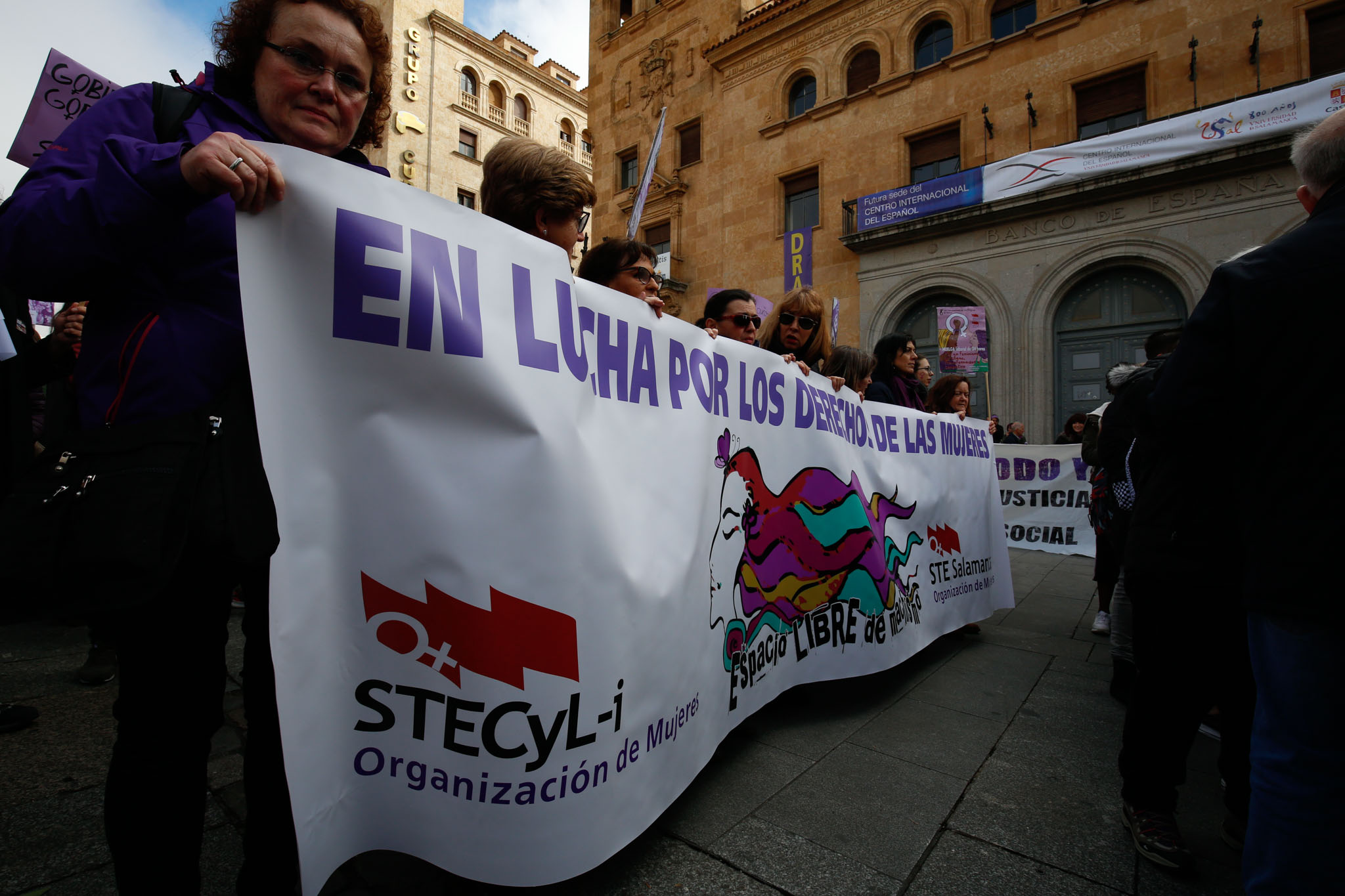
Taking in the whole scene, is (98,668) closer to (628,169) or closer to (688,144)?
(688,144)

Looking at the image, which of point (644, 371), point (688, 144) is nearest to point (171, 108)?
point (644, 371)

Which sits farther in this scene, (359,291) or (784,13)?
(784,13)

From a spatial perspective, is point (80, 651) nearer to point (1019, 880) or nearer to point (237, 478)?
point (237, 478)

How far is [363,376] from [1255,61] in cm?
1520

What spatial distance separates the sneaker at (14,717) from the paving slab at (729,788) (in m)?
2.24

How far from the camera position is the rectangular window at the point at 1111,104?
1185cm

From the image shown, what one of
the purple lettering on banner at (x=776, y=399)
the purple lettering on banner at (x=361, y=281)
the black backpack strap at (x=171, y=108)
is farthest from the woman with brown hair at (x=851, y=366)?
the black backpack strap at (x=171, y=108)

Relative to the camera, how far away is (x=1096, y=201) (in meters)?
11.5

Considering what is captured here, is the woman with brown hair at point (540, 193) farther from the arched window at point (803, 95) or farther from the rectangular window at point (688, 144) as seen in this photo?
the rectangular window at point (688, 144)

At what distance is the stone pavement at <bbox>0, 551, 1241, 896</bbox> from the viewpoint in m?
1.50

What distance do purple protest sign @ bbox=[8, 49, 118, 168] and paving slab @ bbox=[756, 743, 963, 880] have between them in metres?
4.73

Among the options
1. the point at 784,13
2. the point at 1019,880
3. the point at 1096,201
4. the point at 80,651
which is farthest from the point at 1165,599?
the point at 784,13

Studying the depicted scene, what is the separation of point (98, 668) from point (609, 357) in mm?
2692

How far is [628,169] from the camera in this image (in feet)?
66.2
